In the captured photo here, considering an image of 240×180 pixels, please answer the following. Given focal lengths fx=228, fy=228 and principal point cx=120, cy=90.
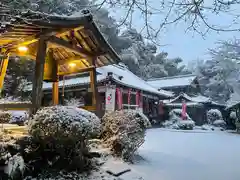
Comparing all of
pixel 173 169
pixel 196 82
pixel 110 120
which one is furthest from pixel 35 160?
pixel 196 82

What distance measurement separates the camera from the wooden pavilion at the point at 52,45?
5.14 meters

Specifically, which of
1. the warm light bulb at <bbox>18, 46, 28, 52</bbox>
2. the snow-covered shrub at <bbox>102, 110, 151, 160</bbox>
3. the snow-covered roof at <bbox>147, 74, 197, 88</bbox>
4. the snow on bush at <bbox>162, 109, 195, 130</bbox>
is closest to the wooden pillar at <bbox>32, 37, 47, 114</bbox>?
the warm light bulb at <bbox>18, 46, 28, 52</bbox>

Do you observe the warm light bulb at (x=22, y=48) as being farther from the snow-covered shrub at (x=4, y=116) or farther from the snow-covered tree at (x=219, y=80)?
the snow-covered tree at (x=219, y=80)

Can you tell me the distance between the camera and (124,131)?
242 inches

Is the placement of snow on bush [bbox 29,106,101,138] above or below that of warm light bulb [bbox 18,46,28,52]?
below

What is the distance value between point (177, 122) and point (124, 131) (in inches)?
724

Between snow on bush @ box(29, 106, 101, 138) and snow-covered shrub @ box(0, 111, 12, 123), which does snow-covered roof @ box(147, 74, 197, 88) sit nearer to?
snow-covered shrub @ box(0, 111, 12, 123)

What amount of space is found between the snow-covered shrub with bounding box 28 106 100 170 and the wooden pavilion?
2.34 feet

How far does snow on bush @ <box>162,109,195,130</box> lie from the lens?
71.4 ft

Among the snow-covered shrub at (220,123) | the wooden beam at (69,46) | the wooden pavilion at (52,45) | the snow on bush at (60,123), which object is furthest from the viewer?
the snow-covered shrub at (220,123)

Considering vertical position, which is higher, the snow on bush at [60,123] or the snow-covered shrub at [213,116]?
the snow on bush at [60,123]

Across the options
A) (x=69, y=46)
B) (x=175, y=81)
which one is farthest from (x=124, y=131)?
(x=175, y=81)

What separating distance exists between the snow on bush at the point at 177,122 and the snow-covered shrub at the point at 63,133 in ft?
59.7

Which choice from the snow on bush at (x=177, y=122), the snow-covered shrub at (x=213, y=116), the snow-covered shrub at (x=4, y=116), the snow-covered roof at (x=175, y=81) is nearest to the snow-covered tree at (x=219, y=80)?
the snow-covered roof at (x=175, y=81)
